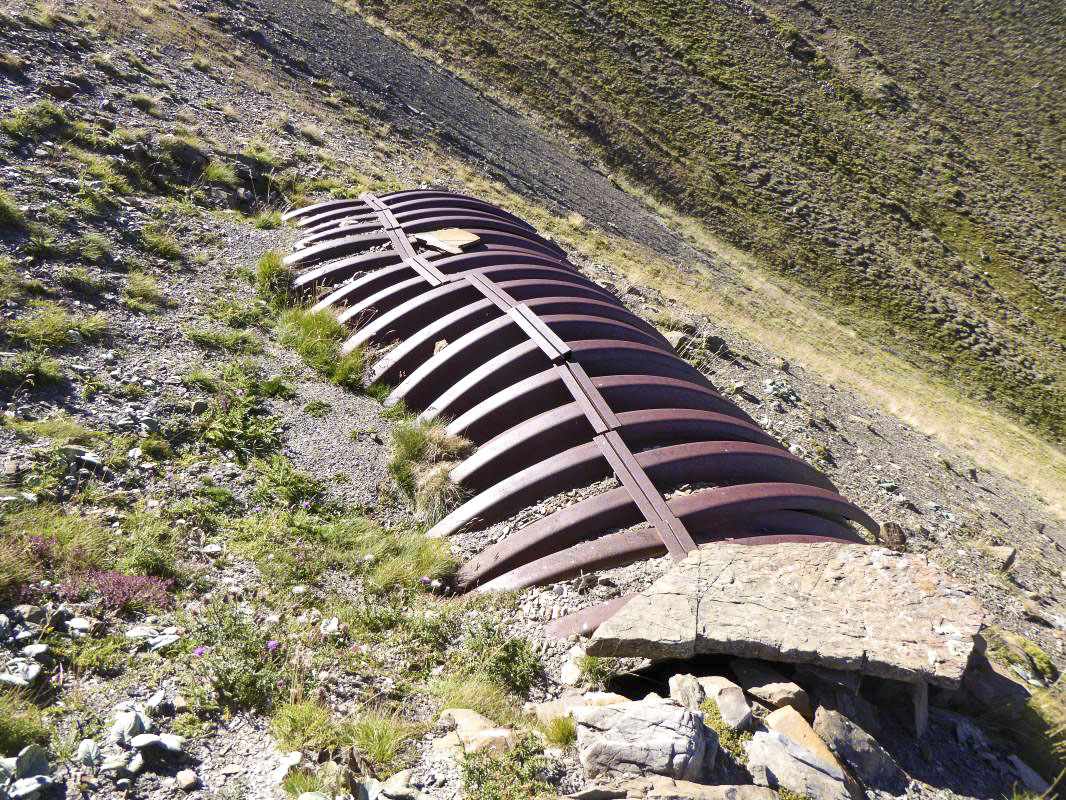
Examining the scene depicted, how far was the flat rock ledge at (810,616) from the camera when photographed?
11.3 feet

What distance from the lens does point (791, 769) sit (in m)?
3.01

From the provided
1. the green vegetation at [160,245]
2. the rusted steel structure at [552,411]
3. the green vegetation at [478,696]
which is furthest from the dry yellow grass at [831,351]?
the green vegetation at [478,696]

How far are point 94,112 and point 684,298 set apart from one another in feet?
48.5

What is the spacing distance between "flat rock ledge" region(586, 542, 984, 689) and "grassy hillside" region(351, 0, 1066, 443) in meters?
27.8

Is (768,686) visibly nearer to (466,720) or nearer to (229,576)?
(466,720)

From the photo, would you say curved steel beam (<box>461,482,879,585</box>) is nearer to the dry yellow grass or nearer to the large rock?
the large rock

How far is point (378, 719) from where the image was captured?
3262 mm

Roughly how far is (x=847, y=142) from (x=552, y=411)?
145 ft

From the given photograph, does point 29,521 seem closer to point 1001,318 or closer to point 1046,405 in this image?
point 1046,405

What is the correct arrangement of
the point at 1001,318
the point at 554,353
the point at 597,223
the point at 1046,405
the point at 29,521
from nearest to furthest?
the point at 29,521, the point at 554,353, the point at 597,223, the point at 1046,405, the point at 1001,318

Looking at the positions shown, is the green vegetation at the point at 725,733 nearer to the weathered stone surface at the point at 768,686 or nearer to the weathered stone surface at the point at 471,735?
the weathered stone surface at the point at 768,686

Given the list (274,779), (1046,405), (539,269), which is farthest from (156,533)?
(1046,405)

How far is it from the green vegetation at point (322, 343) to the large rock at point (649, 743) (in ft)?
13.7

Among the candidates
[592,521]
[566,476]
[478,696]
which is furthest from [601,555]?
[478,696]
